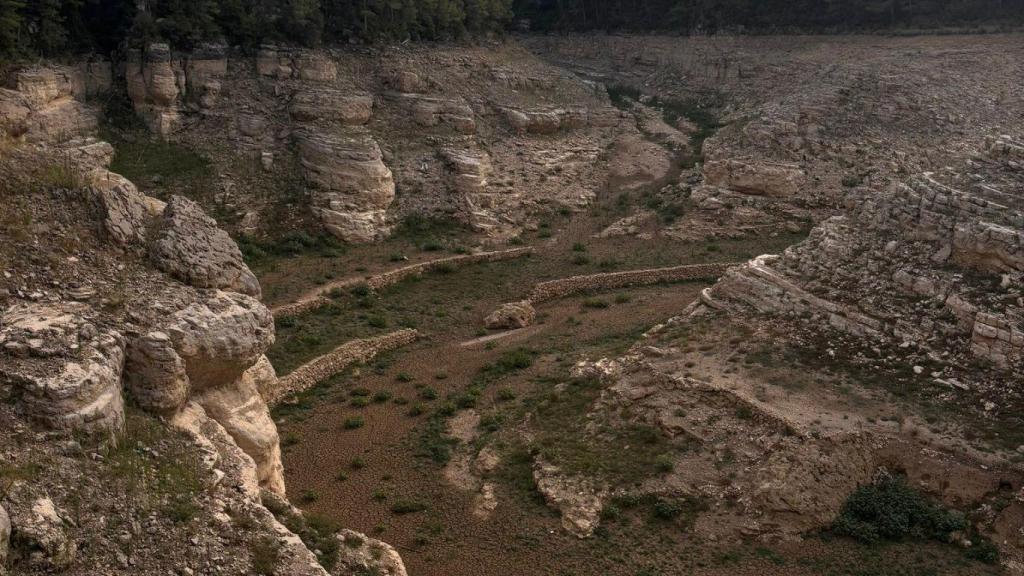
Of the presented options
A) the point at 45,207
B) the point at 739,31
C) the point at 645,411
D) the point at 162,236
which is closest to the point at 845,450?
the point at 645,411

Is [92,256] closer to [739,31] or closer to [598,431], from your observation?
[598,431]

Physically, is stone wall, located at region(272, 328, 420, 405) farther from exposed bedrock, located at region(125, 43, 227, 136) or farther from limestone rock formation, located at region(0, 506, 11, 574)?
limestone rock formation, located at region(0, 506, 11, 574)

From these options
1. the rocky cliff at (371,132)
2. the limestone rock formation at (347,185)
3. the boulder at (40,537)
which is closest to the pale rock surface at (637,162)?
the rocky cliff at (371,132)

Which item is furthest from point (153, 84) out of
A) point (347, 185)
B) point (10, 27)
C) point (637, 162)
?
point (637, 162)

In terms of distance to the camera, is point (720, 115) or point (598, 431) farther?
point (720, 115)

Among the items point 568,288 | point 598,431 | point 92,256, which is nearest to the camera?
point 92,256

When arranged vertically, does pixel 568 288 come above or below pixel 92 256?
below
